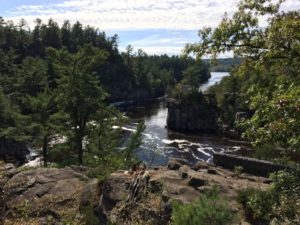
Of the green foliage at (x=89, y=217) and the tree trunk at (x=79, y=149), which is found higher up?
the green foliage at (x=89, y=217)

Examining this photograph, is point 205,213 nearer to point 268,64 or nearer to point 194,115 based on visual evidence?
point 268,64

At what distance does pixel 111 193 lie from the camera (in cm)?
1694

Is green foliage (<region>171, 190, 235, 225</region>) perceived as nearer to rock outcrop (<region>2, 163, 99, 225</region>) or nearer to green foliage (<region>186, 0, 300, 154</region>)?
green foliage (<region>186, 0, 300, 154</region>)

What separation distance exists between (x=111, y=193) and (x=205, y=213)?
7.43 m

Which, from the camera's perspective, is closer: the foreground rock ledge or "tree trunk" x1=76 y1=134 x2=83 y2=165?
the foreground rock ledge

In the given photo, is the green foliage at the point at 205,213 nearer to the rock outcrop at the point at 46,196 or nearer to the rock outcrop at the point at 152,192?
the rock outcrop at the point at 152,192

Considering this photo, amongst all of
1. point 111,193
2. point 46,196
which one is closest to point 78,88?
point 46,196

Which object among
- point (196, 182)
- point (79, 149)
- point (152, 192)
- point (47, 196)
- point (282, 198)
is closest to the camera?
point (282, 198)

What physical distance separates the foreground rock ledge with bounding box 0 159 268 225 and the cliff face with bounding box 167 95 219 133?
218 ft

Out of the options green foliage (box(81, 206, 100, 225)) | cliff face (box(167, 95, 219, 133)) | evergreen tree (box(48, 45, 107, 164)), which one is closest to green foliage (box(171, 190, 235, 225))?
green foliage (box(81, 206, 100, 225))

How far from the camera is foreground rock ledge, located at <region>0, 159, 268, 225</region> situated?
15625mm

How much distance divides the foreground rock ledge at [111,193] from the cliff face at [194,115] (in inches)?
2613

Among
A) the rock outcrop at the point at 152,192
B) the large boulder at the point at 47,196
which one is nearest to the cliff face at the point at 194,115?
the large boulder at the point at 47,196

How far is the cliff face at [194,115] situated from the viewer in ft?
289
